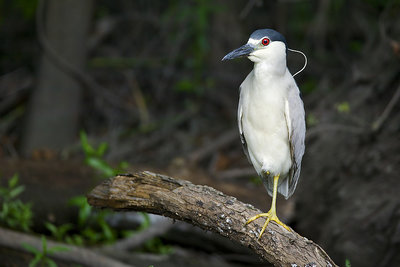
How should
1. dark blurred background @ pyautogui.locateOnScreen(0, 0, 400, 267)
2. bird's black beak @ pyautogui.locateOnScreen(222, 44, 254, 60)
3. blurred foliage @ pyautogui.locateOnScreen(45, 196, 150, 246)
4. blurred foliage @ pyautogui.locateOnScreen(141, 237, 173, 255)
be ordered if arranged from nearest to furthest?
bird's black beak @ pyautogui.locateOnScreen(222, 44, 254, 60)
blurred foliage @ pyautogui.locateOnScreen(45, 196, 150, 246)
dark blurred background @ pyautogui.locateOnScreen(0, 0, 400, 267)
blurred foliage @ pyautogui.locateOnScreen(141, 237, 173, 255)

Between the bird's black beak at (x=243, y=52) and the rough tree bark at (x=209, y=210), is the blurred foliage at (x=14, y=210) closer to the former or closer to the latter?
the rough tree bark at (x=209, y=210)

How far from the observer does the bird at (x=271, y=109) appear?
9.99ft

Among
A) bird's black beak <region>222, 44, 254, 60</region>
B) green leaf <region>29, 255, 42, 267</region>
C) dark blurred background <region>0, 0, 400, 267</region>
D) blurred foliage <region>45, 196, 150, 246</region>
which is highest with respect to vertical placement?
bird's black beak <region>222, 44, 254, 60</region>

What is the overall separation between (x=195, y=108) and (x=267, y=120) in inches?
181

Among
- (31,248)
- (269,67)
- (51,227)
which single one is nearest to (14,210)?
(51,227)

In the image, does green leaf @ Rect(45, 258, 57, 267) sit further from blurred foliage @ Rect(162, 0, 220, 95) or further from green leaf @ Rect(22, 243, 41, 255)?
blurred foliage @ Rect(162, 0, 220, 95)

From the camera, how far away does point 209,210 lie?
279cm

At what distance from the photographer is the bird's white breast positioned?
312cm

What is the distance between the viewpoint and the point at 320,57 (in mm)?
7652

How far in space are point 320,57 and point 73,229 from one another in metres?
4.32

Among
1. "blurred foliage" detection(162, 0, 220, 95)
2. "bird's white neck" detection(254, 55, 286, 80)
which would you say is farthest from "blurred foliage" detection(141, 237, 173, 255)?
"blurred foliage" detection(162, 0, 220, 95)

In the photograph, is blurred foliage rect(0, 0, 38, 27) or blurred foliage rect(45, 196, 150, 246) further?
blurred foliage rect(0, 0, 38, 27)

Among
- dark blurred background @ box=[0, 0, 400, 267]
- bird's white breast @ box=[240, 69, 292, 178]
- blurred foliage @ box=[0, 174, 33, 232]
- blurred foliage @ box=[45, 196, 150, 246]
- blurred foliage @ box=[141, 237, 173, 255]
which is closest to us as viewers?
bird's white breast @ box=[240, 69, 292, 178]

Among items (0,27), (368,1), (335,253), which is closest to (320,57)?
(368,1)
